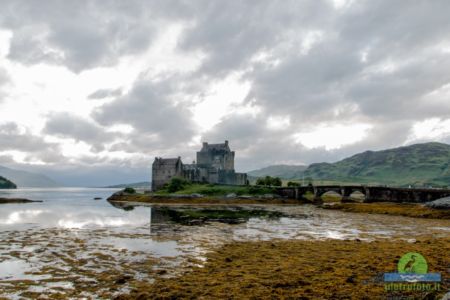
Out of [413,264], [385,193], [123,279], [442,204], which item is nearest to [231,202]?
[385,193]

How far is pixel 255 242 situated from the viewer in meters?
21.1

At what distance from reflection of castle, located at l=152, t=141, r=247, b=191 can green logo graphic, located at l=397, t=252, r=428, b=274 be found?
11004 centimetres

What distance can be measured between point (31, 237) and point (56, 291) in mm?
15087

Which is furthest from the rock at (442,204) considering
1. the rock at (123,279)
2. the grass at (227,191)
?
the rock at (123,279)

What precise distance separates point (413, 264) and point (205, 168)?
12092 centimetres

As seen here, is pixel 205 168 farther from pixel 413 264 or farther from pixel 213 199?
pixel 413 264

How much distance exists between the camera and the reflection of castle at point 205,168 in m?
124

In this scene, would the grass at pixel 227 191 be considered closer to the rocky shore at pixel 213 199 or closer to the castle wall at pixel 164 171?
the rocky shore at pixel 213 199

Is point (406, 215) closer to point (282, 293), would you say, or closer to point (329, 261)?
point (329, 261)

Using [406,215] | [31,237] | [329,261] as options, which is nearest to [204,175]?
[406,215]

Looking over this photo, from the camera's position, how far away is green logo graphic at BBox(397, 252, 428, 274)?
12195 millimetres

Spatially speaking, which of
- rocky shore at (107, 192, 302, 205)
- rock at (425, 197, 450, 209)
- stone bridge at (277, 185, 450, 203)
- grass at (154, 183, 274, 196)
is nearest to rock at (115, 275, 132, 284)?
rock at (425, 197, 450, 209)

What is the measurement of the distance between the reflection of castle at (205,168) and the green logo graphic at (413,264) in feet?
361

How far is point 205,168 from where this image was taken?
133 metres
